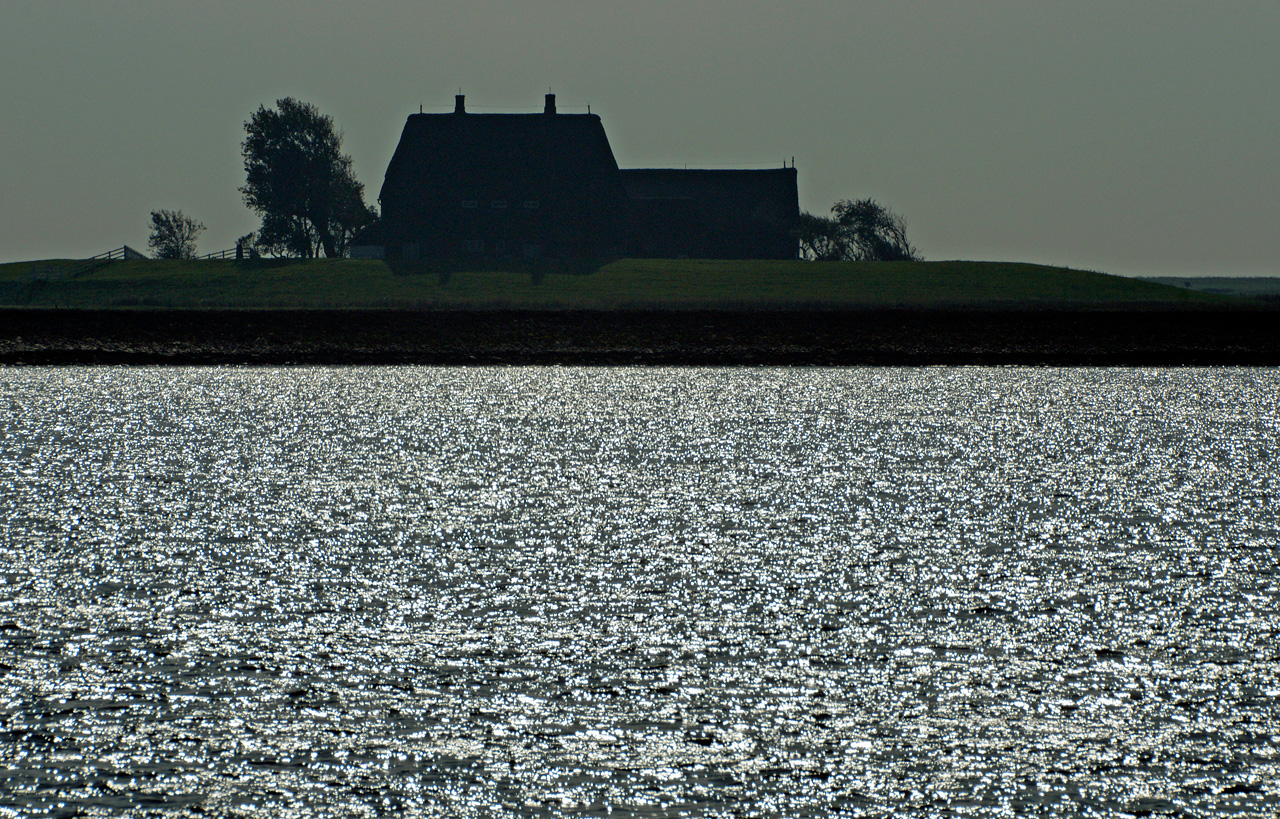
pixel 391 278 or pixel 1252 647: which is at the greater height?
pixel 391 278

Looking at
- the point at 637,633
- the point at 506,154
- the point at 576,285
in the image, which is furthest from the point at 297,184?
the point at 637,633

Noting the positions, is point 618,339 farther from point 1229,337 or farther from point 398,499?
point 398,499

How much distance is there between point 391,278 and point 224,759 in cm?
8902

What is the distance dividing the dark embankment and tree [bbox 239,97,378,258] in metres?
65.6

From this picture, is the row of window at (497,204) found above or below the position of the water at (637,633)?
above

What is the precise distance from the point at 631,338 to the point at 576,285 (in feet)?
106

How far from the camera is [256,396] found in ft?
138

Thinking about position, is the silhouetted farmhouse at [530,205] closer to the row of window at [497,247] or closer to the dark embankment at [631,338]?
the row of window at [497,247]

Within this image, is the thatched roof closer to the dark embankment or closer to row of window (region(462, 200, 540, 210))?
row of window (region(462, 200, 540, 210))

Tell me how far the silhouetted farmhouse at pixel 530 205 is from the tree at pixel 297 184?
13883 mm

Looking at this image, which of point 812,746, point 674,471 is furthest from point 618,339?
point 812,746

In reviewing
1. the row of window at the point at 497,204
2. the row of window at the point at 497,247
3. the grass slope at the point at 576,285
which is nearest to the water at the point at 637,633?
the grass slope at the point at 576,285

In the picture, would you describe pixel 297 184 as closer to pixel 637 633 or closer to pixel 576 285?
pixel 576 285

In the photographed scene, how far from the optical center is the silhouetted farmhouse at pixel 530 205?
111 m
